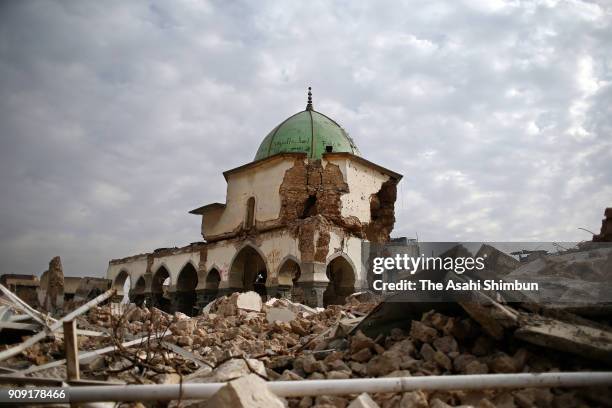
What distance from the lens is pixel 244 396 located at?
7.02ft

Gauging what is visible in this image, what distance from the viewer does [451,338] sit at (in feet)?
10.9

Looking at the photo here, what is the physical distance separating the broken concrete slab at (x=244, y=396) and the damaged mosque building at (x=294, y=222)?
11898 mm

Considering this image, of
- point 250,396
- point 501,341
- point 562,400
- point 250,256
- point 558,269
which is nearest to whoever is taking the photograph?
point 250,396

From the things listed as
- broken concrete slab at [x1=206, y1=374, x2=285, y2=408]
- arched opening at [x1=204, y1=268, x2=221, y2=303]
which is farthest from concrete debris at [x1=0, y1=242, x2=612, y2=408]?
arched opening at [x1=204, y1=268, x2=221, y2=303]

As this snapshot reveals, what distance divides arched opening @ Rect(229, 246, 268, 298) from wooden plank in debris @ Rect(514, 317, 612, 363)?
603 inches

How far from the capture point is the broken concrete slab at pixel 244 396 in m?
2.13

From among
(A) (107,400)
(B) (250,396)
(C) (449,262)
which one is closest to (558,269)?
(C) (449,262)

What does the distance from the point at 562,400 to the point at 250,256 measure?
1699 centimetres

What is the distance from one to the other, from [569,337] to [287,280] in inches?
518

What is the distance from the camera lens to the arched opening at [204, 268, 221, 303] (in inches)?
738

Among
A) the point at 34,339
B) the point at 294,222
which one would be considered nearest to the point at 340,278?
the point at 294,222

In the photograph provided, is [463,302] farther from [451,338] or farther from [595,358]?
[595,358]

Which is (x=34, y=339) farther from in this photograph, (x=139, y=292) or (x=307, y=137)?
(x=139, y=292)

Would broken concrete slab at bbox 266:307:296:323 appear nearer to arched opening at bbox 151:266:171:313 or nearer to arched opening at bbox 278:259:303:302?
arched opening at bbox 278:259:303:302
